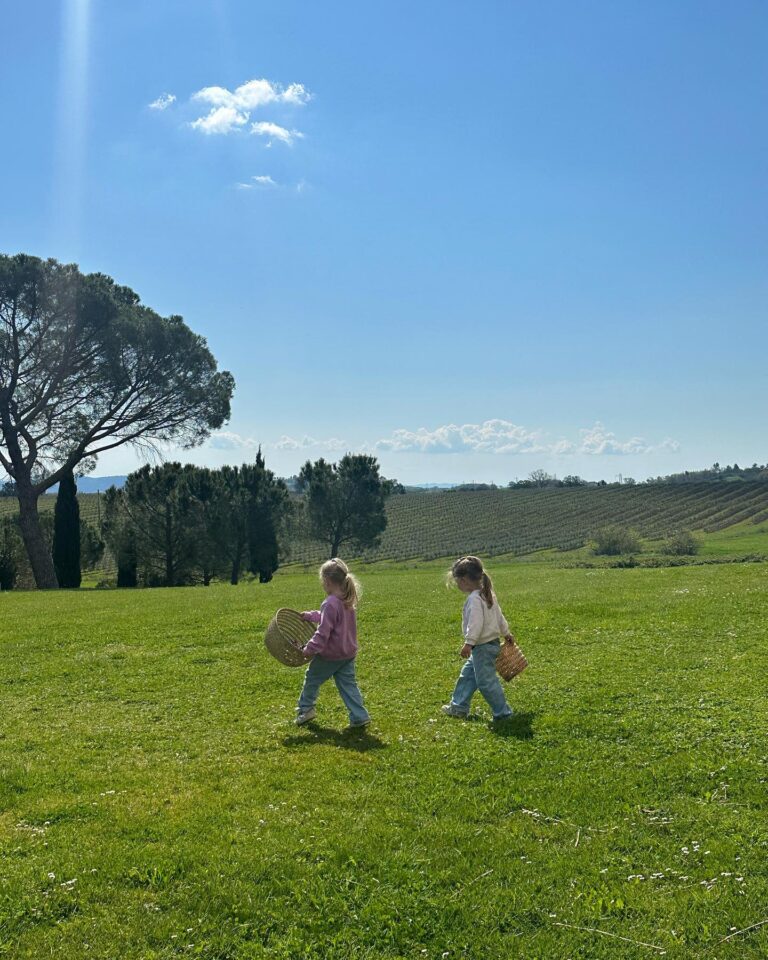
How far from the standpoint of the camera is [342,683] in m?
8.70

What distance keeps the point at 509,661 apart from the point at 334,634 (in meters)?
2.32

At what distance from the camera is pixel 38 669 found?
1248cm

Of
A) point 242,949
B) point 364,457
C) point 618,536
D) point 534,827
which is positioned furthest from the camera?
point 364,457

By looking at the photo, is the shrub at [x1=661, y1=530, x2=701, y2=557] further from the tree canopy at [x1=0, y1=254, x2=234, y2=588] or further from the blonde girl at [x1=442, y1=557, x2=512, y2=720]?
the blonde girl at [x1=442, y1=557, x2=512, y2=720]

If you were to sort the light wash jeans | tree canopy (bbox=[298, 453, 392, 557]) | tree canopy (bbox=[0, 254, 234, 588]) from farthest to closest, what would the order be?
1. tree canopy (bbox=[298, 453, 392, 557])
2. tree canopy (bbox=[0, 254, 234, 588])
3. the light wash jeans

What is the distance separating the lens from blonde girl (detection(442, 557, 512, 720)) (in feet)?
28.5

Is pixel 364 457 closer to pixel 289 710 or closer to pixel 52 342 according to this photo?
pixel 52 342

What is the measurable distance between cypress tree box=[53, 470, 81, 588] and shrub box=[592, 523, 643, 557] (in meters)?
38.4

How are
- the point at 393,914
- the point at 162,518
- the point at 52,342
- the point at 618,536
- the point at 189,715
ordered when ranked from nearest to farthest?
the point at 393,914 < the point at 189,715 < the point at 52,342 < the point at 162,518 < the point at 618,536

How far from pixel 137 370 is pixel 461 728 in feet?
116

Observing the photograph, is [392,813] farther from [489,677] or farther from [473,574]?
[473,574]

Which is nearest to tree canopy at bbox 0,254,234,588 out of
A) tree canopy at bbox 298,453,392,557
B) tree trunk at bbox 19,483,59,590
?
tree trunk at bbox 19,483,59,590

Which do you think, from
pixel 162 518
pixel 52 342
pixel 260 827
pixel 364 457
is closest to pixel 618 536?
pixel 364 457

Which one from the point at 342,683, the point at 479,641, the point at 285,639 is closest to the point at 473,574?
the point at 479,641
